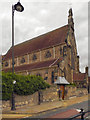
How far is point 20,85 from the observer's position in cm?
1378

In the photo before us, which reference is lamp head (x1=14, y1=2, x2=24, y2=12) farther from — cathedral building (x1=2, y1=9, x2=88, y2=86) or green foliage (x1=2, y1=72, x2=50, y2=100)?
cathedral building (x1=2, y1=9, x2=88, y2=86)

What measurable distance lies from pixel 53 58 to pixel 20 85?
19.2 m

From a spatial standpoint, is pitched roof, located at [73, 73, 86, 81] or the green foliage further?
pitched roof, located at [73, 73, 86, 81]

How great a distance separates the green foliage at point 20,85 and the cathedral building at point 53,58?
9.24 m

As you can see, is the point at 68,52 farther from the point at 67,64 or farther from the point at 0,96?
the point at 0,96

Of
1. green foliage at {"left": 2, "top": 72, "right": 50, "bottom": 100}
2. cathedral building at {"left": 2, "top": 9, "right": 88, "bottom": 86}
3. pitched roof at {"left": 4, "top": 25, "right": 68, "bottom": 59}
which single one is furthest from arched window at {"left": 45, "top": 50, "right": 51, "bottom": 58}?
green foliage at {"left": 2, "top": 72, "right": 50, "bottom": 100}

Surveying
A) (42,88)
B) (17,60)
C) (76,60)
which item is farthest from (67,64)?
(17,60)

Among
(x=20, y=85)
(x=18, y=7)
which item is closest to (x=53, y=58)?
(x=20, y=85)

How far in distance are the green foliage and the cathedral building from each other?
924 cm

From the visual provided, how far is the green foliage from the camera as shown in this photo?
12.3m

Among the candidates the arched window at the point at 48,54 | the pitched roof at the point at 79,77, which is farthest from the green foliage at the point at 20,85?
the pitched roof at the point at 79,77

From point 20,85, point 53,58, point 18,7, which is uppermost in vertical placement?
→ point 18,7

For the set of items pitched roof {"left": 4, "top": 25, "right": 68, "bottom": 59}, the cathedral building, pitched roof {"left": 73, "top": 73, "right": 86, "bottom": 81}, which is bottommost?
pitched roof {"left": 73, "top": 73, "right": 86, "bottom": 81}

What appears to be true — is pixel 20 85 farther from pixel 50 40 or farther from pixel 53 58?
pixel 50 40
